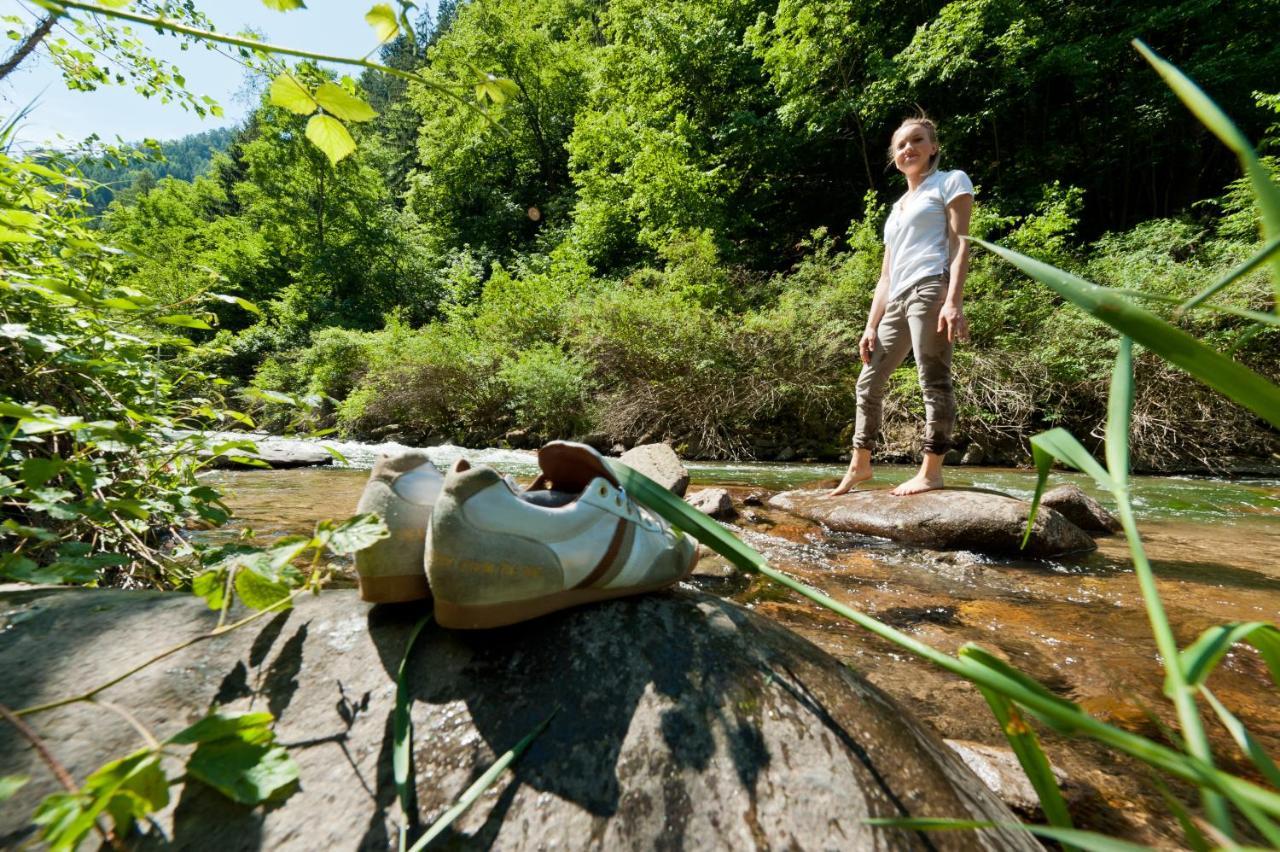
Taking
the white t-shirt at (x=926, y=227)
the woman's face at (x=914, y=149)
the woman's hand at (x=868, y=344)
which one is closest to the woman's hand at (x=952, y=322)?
the white t-shirt at (x=926, y=227)

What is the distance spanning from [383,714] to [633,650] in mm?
431

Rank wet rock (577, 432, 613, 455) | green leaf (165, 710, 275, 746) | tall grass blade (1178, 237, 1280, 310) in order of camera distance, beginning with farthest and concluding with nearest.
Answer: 1. wet rock (577, 432, 613, 455)
2. green leaf (165, 710, 275, 746)
3. tall grass blade (1178, 237, 1280, 310)

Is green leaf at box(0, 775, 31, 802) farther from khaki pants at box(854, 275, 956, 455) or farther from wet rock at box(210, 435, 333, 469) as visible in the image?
wet rock at box(210, 435, 333, 469)

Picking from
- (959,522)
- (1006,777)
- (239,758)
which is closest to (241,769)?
(239,758)

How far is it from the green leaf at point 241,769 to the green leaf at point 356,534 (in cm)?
26

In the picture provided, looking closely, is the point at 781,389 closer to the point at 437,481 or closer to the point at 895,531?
the point at 895,531

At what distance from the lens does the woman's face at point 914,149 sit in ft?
11.0

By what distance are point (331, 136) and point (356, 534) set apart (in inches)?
23.1

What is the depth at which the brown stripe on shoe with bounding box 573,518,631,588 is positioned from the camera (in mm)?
1057

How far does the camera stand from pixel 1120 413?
0.47 m

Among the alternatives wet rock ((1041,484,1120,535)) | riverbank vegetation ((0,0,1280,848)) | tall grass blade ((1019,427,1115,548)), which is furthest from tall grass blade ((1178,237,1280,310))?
wet rock ((1041,484,1120,535))

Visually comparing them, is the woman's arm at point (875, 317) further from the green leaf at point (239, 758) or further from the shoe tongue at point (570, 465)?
the green leaf at point (239, 758)

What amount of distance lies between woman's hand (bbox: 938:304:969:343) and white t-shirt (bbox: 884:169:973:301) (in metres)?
0.31

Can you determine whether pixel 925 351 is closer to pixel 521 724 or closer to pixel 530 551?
pixel 530 551
